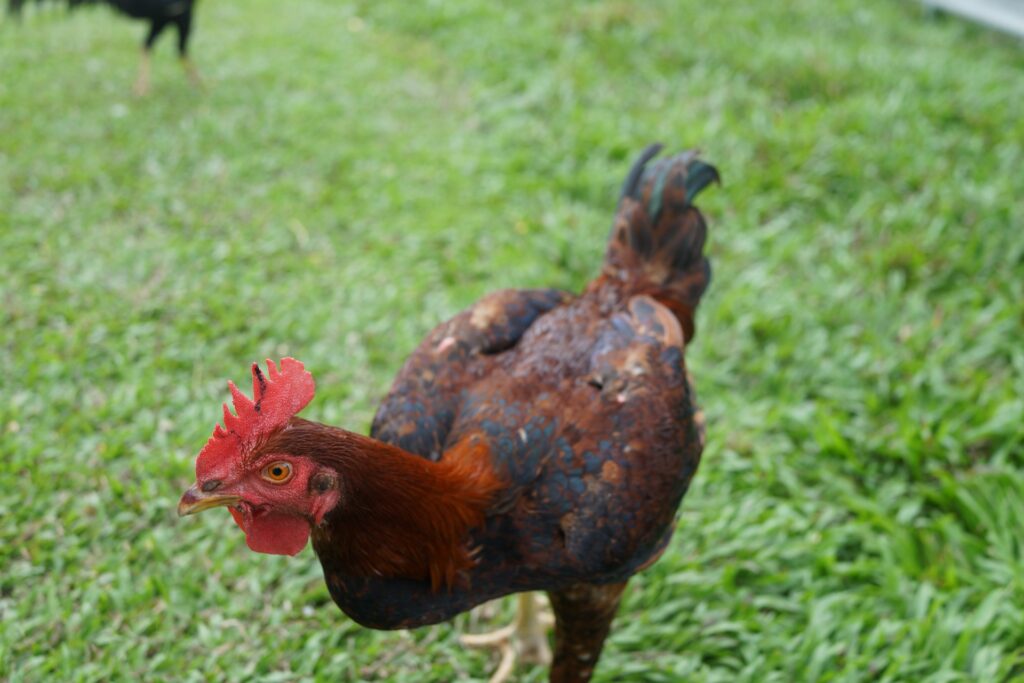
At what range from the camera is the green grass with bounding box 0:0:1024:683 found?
313cm

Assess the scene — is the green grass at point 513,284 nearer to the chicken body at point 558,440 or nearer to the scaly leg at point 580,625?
the scaly leg at point 580,625

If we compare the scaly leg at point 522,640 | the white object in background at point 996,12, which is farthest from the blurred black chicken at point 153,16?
the white object in background at point 996,12

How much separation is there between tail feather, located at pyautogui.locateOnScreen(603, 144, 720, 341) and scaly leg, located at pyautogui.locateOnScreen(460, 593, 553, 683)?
1.27m

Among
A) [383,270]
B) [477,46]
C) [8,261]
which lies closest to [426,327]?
[383,270]

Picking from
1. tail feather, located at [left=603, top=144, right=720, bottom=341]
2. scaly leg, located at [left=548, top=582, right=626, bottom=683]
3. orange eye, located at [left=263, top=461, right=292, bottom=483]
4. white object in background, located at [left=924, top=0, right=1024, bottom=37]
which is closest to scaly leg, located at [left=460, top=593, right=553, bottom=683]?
scaly leg, located at [left=548, top=582, right=626, bottom=683]

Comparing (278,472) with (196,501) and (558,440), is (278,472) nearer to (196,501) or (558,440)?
(196,501)

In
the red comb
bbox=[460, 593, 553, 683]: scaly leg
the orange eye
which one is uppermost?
the red comb

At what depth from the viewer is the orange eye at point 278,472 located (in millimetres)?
1867

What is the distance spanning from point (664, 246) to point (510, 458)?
1261 mm

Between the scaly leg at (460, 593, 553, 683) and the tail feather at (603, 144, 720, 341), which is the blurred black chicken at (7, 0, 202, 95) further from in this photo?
the scaly leg at (460, 593, 553, 683)

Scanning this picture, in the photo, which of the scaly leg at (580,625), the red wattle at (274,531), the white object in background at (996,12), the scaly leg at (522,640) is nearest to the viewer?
the red wattle at (274,531)

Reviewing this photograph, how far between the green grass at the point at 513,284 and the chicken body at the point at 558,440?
866mm

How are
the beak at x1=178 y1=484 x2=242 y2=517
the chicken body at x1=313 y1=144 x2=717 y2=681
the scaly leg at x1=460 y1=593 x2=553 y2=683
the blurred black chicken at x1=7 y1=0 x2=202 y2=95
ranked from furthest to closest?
1. the blurred black chicken at x1=7 y1=0 x2=202 y2=95
2. the scaly leg at x1=460 y1=593 x2=553 y2=683
3. the chicken body at x1=313 y1=144 x2=717 y2=681
4. the beak at x1=178 y1=484 x2=242 y2=517

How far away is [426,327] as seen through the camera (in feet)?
15.0
